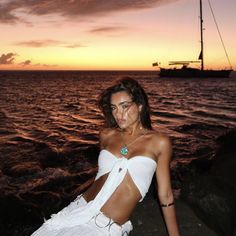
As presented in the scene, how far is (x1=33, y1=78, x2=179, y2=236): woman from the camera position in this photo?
3.00 metres

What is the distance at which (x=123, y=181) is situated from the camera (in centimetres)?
314

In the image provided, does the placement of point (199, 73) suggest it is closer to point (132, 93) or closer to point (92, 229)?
point (132, 93)

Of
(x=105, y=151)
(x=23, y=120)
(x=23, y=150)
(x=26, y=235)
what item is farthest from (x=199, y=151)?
(x=23, y=120)

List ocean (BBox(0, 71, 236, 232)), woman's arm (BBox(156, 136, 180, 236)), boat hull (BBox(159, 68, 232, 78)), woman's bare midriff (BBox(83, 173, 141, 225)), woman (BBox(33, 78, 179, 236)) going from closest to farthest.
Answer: woman (BBox(33, 78, 179, 236))
woman's bare midriff (BBox(83, 173, 141, 225))
woman's arm (BBox(156, 136, 180, 236))
ocean (BBox(0, 71, 236, 232))
boat hull (BBox(159, 68, 232, 78))

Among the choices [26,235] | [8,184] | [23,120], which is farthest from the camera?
[23,120]

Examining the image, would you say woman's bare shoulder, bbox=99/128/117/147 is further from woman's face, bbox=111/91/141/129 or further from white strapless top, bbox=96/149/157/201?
white strapless top, bbox=96/149/157/201

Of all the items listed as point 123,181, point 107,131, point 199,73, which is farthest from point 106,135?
point 199,73

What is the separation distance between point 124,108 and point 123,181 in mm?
884

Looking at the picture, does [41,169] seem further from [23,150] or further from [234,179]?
[234,179]

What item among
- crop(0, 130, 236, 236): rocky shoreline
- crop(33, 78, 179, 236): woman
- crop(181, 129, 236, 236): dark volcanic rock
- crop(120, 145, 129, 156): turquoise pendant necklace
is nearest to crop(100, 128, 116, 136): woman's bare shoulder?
crop(33, 78, 179, 236): woman

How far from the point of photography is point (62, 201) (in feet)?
24.8

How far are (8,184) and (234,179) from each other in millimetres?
6085

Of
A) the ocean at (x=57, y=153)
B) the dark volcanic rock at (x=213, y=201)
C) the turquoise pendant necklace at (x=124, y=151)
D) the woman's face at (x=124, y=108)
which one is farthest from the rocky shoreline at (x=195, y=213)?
the woman's face at (x=124, y=108)

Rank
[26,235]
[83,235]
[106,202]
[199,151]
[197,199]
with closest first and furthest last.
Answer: [83,235]
[106,202]
[197,199]
[26,235]
[199,151]
